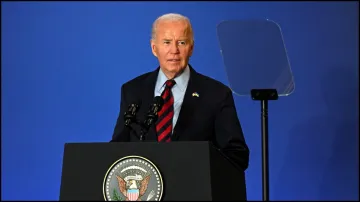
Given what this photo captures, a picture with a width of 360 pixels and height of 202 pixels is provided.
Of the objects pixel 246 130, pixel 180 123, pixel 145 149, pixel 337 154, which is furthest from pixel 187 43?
pixel 337 154

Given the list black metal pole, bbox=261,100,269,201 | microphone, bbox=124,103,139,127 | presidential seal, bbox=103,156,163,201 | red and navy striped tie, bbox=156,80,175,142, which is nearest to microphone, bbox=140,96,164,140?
microphone, bbox=124,103,139,127

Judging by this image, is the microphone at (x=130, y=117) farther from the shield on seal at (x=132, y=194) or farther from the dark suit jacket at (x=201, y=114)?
the dark suit jacket at (x=201, y=114)

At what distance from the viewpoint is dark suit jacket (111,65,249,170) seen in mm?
2076

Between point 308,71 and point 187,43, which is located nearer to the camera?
point 187,43

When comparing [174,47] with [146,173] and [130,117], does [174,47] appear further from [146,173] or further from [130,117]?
[146,173]

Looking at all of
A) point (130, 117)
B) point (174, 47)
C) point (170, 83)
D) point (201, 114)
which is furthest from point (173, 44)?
point (130, 117)

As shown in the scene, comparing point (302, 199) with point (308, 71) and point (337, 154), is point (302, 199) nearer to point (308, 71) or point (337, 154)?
point (337, 154)

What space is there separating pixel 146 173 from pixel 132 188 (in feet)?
0.16

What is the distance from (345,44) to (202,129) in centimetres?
154

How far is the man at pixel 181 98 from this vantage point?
205 cm

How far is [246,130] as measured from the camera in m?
3.39

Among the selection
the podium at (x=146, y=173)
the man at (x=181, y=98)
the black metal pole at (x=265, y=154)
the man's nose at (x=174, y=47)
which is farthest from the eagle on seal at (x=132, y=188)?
the black metal pole at (x=265, y=154)

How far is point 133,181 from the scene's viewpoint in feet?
4.83

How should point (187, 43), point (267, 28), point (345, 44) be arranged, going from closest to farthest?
1. point (187, 43)
2. point (267, 28)
3. point (345, 44)
